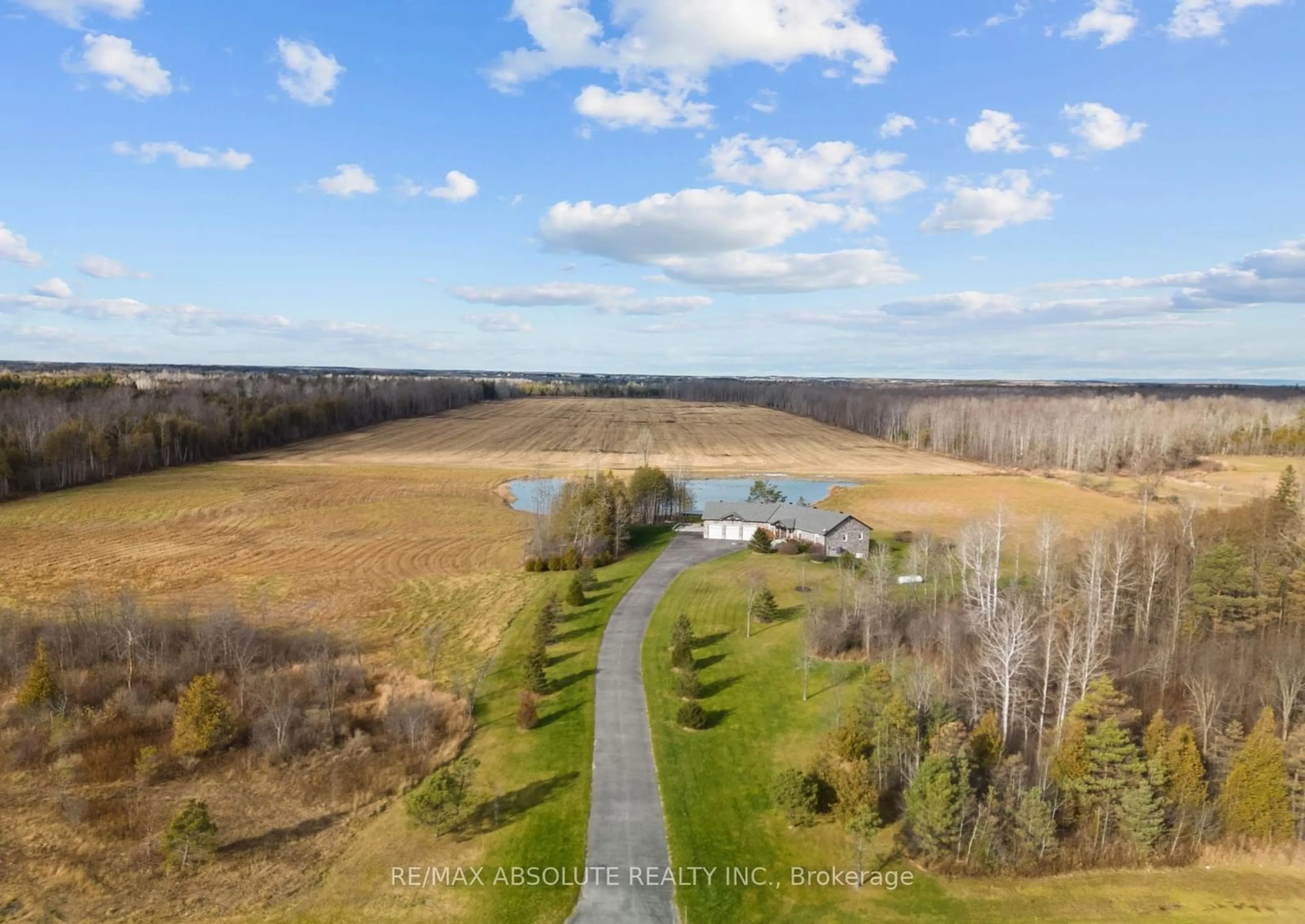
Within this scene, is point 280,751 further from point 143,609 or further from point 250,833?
point 143,609

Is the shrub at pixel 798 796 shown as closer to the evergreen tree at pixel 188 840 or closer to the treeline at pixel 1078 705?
the treeline at pixel 1078 705

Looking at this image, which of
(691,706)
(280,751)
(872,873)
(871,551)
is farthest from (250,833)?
(871,551)

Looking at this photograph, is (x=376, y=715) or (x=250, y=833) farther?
(x=376, y=715)

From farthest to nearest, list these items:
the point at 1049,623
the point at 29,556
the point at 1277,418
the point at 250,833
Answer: the point at 1277,418 → the point at 29,556 → the point at 1049,623 → the point at 250,833

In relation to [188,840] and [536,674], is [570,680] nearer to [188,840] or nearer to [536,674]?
[536,674]

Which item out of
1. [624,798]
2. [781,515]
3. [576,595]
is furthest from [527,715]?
[781,515]
